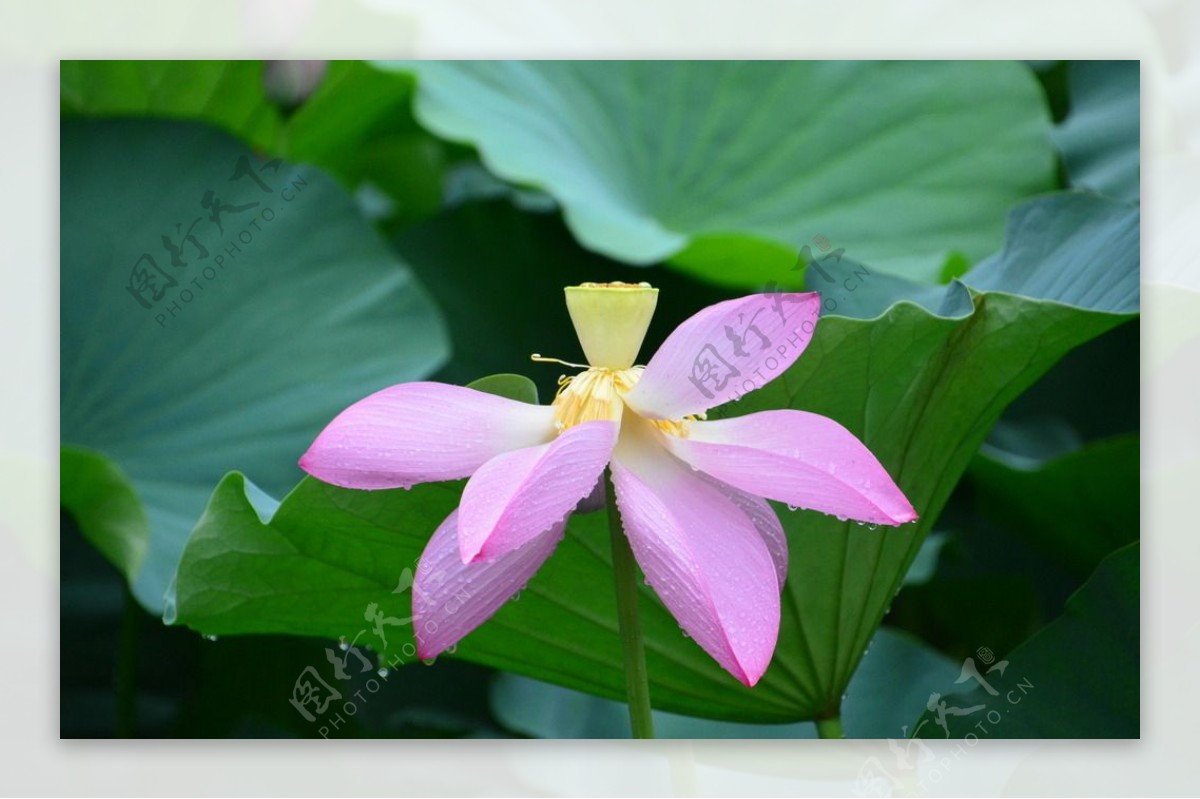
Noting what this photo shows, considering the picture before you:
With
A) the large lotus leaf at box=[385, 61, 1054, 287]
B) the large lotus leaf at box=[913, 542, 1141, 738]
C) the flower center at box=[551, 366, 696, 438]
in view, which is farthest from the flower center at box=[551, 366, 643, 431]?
the large lotus leaf at box=[913, 542, 1141, 738]

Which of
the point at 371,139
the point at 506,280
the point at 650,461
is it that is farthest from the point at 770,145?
the point at 650,461

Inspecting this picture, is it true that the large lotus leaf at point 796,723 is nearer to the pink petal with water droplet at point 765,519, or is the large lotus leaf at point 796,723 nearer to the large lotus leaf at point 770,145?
the pink petal with water droplet at point 765,519

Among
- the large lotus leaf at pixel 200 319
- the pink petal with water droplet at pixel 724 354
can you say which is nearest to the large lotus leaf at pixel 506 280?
the large lotus leaf at pixel 200 319

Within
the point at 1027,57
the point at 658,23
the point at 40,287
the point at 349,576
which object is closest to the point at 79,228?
the point at 40,287

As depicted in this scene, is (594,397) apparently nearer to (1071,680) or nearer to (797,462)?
(797,462)

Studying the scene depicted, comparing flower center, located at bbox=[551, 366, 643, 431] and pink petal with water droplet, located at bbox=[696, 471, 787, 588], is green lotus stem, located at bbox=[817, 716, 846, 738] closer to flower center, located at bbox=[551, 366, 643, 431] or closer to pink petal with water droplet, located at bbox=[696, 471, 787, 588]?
pink petal with water droplet, located at bbox=[696, 471, 787, 588]

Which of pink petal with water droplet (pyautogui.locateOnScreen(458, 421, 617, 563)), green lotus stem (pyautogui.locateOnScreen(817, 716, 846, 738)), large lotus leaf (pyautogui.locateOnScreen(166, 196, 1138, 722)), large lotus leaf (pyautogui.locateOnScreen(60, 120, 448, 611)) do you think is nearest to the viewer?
pink petal with water droplet (pyautogui.locateOnScreen(458, 421, 617, 563))
